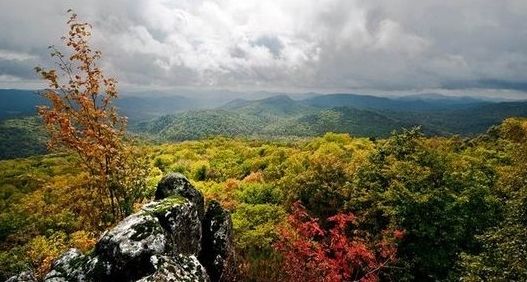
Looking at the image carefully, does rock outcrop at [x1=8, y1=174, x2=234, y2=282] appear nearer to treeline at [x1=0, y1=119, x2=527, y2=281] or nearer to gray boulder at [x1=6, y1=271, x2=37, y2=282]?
gray boulder at [x1=6, y1=271, x2=37, y2=282]

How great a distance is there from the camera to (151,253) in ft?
37.8

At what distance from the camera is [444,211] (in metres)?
25.6

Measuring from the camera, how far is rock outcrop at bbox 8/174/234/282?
10.9 metres

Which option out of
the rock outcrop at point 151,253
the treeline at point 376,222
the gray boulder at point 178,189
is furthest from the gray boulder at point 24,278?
the treeline at point 376,222

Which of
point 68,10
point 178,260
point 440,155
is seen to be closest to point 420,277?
point 440,155

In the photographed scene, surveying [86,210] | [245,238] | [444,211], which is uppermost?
[86,210]

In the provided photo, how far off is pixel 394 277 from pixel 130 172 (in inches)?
656

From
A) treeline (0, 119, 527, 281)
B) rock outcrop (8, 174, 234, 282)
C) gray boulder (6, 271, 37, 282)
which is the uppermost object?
rock outcrop (8, 174, 234, 282)

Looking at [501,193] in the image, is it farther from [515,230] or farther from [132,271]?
[132,271]

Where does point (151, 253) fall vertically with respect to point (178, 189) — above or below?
below

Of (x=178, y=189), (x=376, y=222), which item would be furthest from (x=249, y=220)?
(x=178, y=189)

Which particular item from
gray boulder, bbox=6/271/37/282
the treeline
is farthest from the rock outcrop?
the treeline

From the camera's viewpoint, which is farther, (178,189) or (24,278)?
(178,189)

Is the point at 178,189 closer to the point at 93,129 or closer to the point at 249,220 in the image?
the point at 93,129
